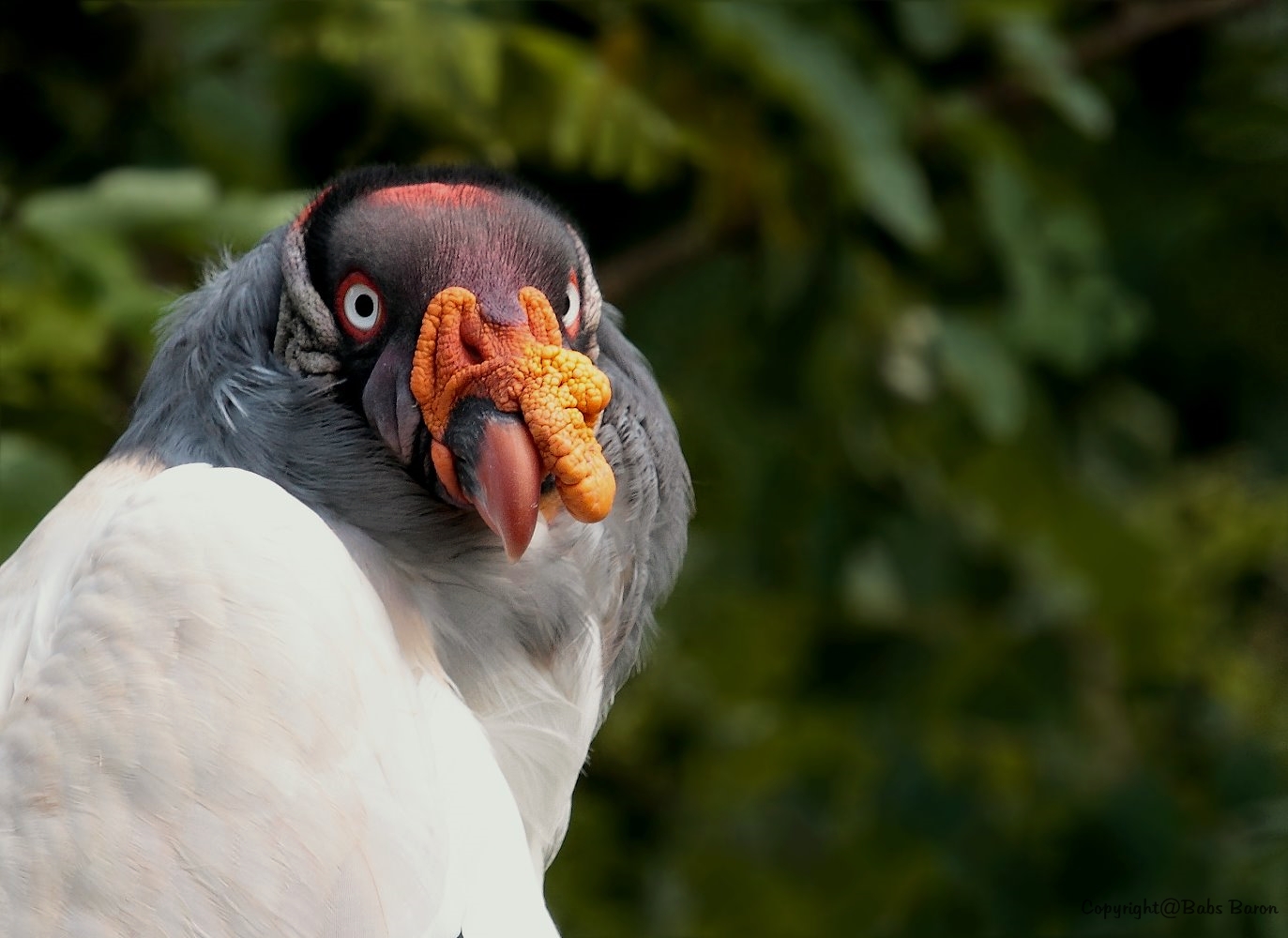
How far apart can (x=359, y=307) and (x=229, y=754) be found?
1.64 ft

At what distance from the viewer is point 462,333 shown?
158 cm

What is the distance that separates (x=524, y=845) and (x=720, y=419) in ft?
6.66

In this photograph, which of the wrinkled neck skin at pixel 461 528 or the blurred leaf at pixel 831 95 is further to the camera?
the blurred leaf at pixel 831 95

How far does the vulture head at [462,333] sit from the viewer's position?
1.53 m

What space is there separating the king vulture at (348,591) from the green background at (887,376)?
1076mm

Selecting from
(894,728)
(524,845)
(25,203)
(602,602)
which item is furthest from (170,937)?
(894,728)

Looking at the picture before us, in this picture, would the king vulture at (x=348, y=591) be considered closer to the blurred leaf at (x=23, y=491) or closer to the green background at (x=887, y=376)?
the blurred leaf at (x=23, y=491)

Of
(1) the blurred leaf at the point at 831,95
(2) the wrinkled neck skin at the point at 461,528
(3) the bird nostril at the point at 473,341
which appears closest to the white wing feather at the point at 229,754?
(2) the wrinkled neck skin at the point at 461,528

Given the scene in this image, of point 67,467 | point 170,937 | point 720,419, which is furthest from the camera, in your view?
point 720,419

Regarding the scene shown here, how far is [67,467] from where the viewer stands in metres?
2.45

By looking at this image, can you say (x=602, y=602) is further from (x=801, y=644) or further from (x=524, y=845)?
(x=801, y=644)

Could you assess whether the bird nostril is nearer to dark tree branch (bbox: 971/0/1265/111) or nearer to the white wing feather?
the white wing feather

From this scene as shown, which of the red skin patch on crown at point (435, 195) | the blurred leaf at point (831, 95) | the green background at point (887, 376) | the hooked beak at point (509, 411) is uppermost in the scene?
the red skin patch on crown at point (435, 195)

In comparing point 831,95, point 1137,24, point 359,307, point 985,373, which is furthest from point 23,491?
point 1137,24
